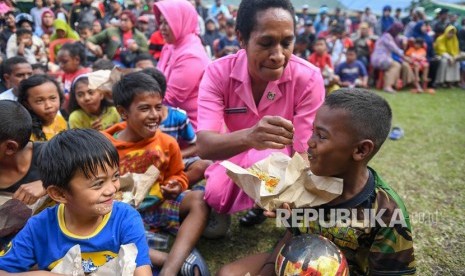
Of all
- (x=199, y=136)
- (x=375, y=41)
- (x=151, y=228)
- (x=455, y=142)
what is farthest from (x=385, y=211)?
(x=375, y=41)

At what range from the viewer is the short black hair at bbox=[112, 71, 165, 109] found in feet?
8.00

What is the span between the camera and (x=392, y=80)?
30.5 ft

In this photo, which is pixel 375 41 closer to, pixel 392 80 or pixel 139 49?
pixel 392 80

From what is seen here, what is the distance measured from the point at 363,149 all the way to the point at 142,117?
1353 millimetres

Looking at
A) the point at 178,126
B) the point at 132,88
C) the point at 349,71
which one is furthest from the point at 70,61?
the point at 349,71

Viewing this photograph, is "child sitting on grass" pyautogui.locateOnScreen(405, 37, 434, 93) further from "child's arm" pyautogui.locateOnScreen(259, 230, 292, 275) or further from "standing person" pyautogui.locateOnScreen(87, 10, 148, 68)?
"child's arm" pyautogui.locateOnScreen(259, 230, 292, 275)

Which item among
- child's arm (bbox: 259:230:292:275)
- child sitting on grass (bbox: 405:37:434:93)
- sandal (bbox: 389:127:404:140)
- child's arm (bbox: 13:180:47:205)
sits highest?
child's arm (bbox: 13:180:47:205)

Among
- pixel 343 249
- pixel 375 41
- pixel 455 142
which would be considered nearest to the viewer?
pixel 343 249

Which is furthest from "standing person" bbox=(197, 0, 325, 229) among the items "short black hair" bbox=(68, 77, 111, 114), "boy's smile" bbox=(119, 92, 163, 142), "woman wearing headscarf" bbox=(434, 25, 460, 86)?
"woman wearing headscarf" bbox=(434, 25, 460, 86)

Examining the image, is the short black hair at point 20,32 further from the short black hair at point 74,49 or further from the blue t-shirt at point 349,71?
the blue t-shirt at point 349,71

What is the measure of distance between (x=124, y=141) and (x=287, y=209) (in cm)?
116

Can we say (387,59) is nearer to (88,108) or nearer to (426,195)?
(426,195)

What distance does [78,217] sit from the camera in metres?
1.60

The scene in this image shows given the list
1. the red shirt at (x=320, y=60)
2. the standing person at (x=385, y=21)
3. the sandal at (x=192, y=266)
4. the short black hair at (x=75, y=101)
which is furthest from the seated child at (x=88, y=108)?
the standing person at (x=385, y=21)
